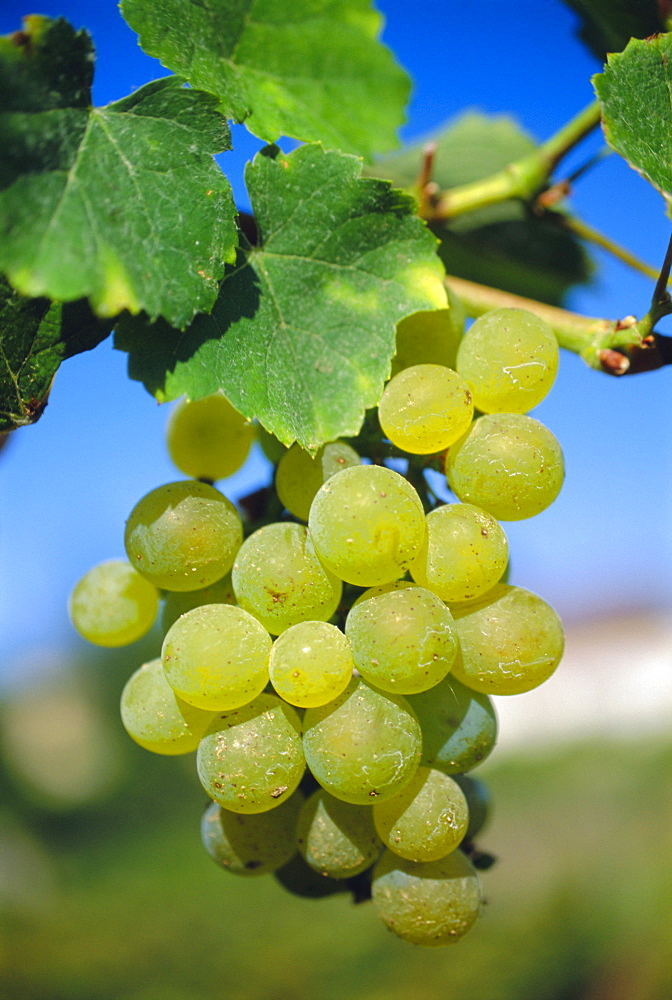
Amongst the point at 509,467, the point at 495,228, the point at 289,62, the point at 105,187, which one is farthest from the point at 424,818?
the point at 495,228

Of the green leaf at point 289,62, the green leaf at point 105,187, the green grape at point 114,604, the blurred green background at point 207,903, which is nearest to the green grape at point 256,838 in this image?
the green grape at point 114,604

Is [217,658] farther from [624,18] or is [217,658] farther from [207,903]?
[207,903]

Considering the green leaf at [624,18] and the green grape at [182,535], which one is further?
the green leaf at [624,18]

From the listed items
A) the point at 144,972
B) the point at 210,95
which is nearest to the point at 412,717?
the point at 210,95

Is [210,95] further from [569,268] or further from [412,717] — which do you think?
[569,268]

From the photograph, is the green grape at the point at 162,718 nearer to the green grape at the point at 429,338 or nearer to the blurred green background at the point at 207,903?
the green grape at the point at 429,338

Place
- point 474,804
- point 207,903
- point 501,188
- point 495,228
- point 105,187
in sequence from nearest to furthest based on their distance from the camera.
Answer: point 105,187, point 474,804, point 501,188, point 495,228, point 207,903
